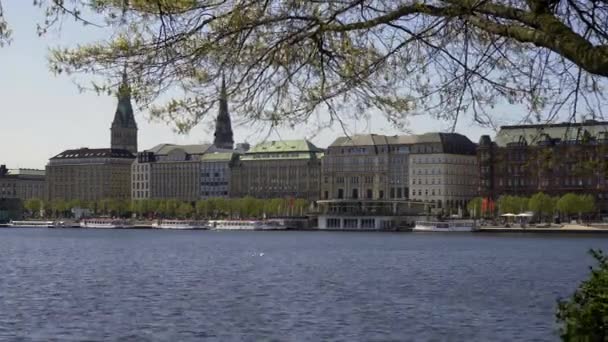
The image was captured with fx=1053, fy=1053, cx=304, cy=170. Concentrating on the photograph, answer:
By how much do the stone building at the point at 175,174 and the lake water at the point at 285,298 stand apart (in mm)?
127036

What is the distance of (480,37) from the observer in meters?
8.21

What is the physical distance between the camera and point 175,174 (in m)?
195

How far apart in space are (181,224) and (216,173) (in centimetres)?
3130

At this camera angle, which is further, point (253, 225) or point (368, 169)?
point (368, 169)

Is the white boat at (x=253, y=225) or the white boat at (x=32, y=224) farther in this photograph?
the white boat at (x=32, y=224)

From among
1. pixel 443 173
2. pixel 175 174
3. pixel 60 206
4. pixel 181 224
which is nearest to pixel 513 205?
pixel 443 173

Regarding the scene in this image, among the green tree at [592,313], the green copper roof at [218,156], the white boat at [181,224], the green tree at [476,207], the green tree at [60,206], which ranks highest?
the green copper roof at [218,156]

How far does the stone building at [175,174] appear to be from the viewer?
192 metres

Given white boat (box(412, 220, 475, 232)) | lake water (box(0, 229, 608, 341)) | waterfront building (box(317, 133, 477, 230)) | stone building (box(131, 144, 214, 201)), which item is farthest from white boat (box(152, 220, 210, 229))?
lake water (box(0, 229, 608, 341))

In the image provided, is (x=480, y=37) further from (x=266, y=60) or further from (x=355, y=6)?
(x=266, y=60)

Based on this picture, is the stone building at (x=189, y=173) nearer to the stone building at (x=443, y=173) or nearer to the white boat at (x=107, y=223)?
the white boat at (x=107, y=223)

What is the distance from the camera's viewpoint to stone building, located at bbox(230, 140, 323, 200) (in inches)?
6855

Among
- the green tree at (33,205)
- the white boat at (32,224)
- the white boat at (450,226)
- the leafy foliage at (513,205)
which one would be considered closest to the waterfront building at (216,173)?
the white boat at (32,224)

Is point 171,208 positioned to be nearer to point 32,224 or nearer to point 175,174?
point 175,174
